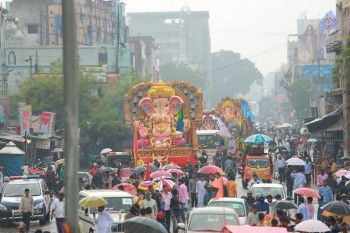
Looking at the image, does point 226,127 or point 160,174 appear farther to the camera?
point 226,127

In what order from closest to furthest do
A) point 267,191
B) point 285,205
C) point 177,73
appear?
1. point 285,205
2. point 267,191
3. point 177,73

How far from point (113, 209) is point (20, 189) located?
21.4 feet

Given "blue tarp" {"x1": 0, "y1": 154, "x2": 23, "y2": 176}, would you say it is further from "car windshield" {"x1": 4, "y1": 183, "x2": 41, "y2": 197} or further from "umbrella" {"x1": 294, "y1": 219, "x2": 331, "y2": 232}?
"umbrella" {"x1": 294, "y1": 219, "x2": 331, "y2": 232}

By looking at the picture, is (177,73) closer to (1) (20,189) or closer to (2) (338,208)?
(1) (20,189)

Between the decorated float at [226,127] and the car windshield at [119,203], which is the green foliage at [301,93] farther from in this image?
the car windshield at [119,203]

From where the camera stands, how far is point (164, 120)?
1992 inches

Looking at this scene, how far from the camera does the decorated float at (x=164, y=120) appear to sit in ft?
163

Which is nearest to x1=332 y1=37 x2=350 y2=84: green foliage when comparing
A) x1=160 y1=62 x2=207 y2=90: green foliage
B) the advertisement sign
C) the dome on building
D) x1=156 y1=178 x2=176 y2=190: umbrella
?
the advertisement sign

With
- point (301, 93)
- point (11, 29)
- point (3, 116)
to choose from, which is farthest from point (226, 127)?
point (301, 93)

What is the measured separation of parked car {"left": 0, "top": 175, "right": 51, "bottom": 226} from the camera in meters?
30.8

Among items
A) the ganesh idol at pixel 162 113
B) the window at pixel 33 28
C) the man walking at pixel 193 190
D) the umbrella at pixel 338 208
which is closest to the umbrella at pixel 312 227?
the umbrella at pixel 338 208

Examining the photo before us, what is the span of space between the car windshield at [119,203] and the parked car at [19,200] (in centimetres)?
546

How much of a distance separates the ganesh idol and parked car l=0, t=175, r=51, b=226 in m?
18.7

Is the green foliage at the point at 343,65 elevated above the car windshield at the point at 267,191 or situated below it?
above
